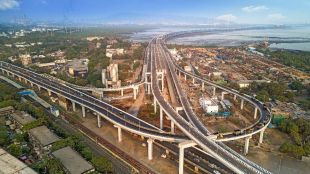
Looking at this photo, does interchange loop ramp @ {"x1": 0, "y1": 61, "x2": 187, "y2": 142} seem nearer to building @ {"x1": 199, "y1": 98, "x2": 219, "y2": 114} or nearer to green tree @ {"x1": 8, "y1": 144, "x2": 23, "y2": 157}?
green tree @ {"x1": 8, "y1": 144, "x2": 23, "y2": 157}

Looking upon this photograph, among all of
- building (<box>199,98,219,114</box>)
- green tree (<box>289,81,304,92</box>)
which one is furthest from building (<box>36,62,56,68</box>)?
green tree (<box>289,81,304,92</box>)

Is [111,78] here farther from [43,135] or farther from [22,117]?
[43,135]

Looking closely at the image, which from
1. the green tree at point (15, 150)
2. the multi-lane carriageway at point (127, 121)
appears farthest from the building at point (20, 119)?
the multi-lane carriageway at point (127, 121)

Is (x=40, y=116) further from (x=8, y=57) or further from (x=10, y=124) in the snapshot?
(x=8, y=57)

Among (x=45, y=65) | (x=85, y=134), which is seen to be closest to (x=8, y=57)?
(x=45, y=65)

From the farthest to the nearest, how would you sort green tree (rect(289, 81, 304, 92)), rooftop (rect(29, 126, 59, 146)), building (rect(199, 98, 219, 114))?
1. green tree (rect(289, 81, 304, 92))
2. building (rect(199, 98, 219, 114))
3. rooftop (rect(29, 126, 59, 146))

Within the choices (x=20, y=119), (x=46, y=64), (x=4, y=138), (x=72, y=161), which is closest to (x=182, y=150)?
(x=72, y=161)
